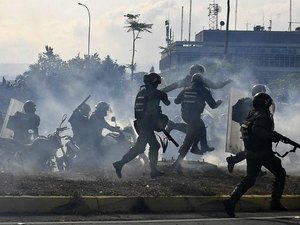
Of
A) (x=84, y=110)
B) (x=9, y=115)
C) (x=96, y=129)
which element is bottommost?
(x=96, y=129)

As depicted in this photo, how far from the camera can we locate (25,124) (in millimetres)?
14164

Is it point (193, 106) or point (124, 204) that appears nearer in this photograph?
point (124, 204)

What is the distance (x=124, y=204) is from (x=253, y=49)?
86644 mm

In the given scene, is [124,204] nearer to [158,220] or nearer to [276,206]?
[158,220]

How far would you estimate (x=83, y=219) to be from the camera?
784cm

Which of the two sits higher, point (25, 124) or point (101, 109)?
point (101, 109)

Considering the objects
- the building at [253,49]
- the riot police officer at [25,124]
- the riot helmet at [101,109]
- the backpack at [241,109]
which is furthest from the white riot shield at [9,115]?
the building at [253,49]

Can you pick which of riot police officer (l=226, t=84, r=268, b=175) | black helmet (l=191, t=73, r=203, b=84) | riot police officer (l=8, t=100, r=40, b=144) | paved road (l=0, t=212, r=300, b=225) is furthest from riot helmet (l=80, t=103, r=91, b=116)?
paved road (l=0, t=212, r=300, b=225)

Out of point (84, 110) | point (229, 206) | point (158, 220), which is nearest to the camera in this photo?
point (158, 220)

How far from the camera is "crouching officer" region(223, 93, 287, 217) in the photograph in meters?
7.97

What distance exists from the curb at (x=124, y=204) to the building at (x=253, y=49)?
255ft

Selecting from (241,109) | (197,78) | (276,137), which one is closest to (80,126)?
(197,78)

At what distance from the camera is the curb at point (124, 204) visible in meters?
8.22

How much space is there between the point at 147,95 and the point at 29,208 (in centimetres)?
307
